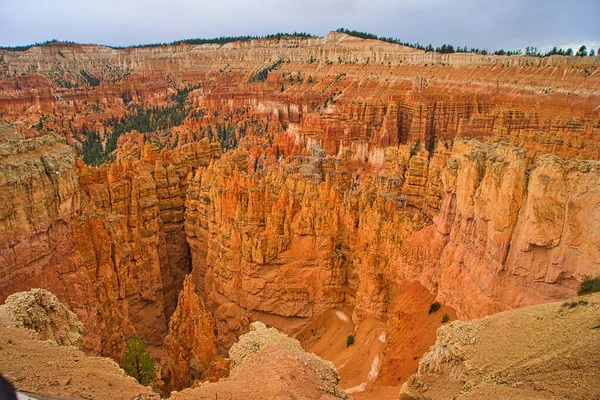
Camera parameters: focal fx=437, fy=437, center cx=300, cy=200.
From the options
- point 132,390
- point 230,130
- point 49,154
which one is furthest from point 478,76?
point 132,390

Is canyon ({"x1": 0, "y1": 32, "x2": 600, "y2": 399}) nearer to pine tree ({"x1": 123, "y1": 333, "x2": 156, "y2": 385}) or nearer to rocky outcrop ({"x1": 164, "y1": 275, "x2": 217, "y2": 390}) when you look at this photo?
rocky outcrop ({"x1": 164, "y1": 275, "x2": 217, "y2": 390})

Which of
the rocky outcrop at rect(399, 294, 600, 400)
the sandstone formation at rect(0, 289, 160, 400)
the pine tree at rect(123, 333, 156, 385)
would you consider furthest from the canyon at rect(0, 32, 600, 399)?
the sandstone formation at rect(0, 289, 160, 400)

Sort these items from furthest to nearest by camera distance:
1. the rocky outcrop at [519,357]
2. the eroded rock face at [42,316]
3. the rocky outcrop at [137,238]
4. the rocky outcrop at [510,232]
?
the rocky outcrop at [137,238] < the rocky outcrop at [510,232] < the eroded rock face at [42,316] < the rocky outcrop at [519,357]

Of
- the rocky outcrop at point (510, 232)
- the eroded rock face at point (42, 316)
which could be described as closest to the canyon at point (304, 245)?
the rocky outcrop at point (510, 232)

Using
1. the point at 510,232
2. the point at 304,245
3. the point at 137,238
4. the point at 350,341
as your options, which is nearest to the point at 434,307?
the point at 510,232

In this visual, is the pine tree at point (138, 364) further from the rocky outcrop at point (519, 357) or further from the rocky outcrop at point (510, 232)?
the rocky outcrop at point (510, 232)

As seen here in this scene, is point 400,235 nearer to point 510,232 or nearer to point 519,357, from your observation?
point 510,232
